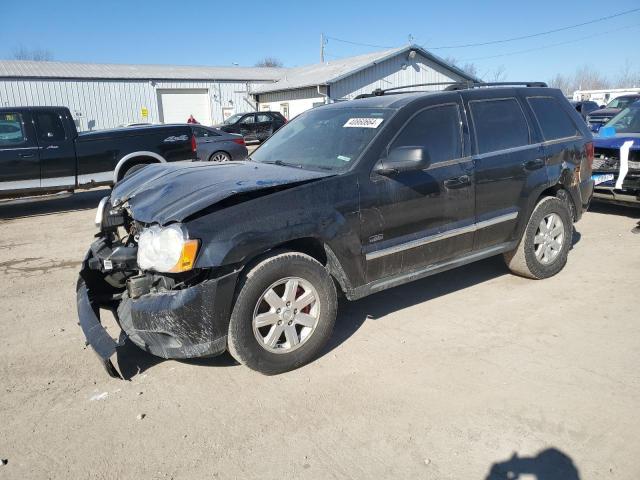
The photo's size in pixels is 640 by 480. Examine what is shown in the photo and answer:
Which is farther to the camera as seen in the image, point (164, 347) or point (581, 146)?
point (581, 146)

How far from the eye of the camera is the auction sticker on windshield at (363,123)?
13.0 feet

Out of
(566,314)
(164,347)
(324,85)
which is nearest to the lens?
(164,347)

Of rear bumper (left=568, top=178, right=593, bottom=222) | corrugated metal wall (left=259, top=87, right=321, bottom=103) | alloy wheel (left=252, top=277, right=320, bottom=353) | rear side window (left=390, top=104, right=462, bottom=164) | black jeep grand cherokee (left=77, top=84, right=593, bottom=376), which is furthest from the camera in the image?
corrugated metal wall (left=259, top=87, right=321, bottom=103)

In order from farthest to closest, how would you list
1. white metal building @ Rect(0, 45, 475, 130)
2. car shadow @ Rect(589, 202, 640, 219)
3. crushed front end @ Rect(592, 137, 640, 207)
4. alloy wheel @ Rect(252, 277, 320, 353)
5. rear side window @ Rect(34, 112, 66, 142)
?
1. white metal building @ Rect(0, 45, 475, 130)
2. rear side window @ Rect(34, 112, 66, 142)
3. car shadow @ Rect(589, 202, 640, 219)
4. crushed front end @ Rect(592, 137, 640, 207)
5. alloy wheel @ Rect(252, 277, 320, 353)

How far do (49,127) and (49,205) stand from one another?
2.05m

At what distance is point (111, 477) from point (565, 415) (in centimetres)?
250

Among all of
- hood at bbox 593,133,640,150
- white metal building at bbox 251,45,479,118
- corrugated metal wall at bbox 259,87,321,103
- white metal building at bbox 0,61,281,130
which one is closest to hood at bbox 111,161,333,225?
hood at bbox 593,133,640,150

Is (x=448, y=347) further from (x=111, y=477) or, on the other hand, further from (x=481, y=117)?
(x=111, y=477)

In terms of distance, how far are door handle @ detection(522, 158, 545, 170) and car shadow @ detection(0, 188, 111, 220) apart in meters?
8.43

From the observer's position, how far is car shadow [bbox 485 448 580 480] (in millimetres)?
2475

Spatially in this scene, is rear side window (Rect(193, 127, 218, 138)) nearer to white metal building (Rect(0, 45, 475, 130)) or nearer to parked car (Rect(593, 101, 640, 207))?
parked car (Rect(593, 101, 640, 207))

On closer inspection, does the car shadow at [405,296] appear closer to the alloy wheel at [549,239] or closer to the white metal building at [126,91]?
the alloy wheel at [549,239]

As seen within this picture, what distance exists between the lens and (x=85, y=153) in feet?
31.1

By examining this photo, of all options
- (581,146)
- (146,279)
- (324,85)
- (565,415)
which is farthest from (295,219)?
(324,85)
